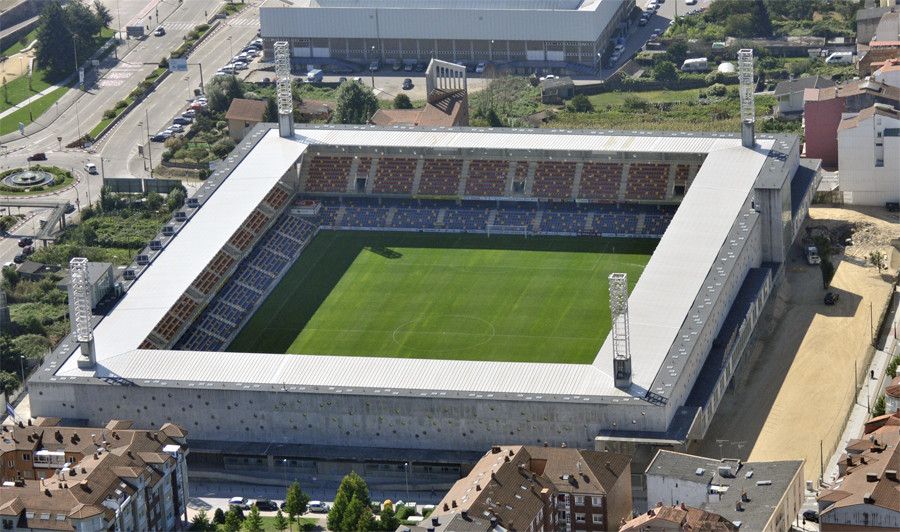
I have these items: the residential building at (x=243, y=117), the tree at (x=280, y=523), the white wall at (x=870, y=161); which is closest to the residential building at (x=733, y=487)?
the tree at (x=280, y=523)

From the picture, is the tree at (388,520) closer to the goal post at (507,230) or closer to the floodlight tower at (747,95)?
the goal post at (507,230)

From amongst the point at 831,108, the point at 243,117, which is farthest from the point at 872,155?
the point at 243,117

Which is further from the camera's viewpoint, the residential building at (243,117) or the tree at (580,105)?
the tree at (580,105)

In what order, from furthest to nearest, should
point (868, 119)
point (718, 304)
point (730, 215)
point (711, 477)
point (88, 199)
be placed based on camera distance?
1. point (88, 199)
2. point (868, 119)
3. point (730, 215)
4. point (718, 304)
5. point (711, 477)

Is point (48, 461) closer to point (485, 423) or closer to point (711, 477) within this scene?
point (485, 423)

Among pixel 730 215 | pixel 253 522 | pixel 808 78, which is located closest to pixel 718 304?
pixel 730 215
